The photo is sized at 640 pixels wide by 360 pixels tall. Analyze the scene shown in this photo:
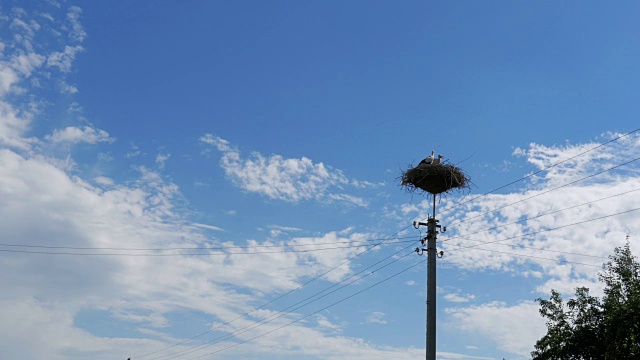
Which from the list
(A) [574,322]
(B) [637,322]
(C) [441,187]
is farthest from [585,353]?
(C) [441,187]

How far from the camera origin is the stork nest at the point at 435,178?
20625 mm

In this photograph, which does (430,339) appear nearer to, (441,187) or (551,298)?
(441,187)

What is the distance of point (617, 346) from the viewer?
2334cm

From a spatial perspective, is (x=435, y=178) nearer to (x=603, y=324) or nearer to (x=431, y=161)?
(x=431, y=161)

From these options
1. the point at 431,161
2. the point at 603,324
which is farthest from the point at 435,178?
the point at 603,324

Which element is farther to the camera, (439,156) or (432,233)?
(439,156)

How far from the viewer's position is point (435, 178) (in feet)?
68.1

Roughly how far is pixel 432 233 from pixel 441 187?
3043 mm

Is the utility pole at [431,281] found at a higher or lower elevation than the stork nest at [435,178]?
lower

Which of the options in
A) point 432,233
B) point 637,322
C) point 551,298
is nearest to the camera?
point 432,233

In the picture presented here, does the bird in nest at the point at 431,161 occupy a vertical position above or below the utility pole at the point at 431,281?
above

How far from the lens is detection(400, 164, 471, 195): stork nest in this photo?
20.6 metres

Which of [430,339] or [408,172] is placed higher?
[408,172]

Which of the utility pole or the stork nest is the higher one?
the stork nest
